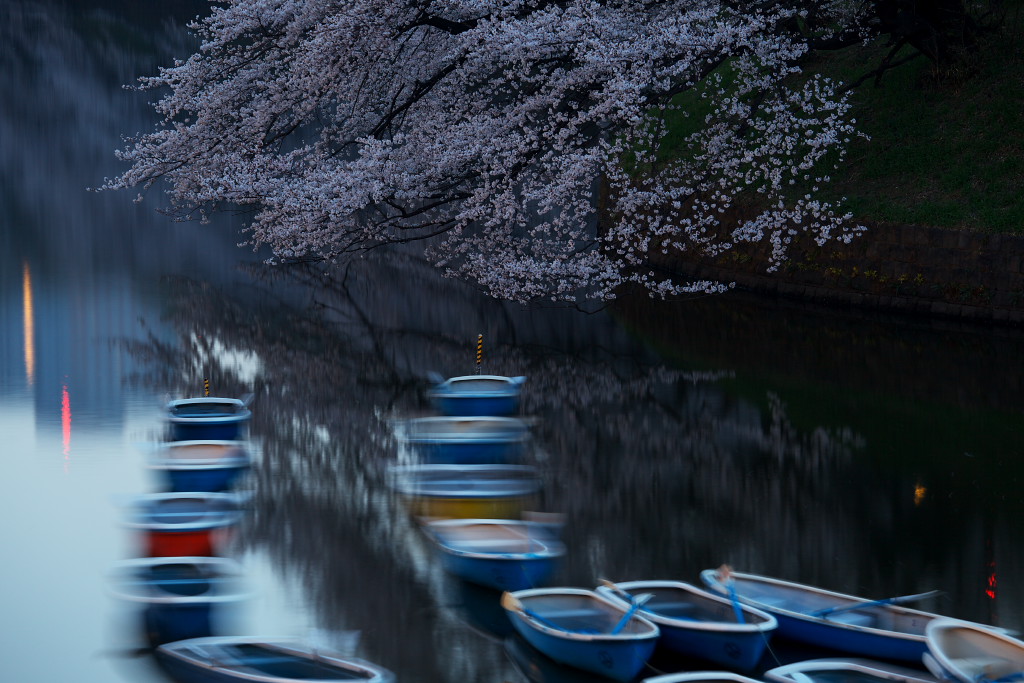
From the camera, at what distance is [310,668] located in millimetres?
4203

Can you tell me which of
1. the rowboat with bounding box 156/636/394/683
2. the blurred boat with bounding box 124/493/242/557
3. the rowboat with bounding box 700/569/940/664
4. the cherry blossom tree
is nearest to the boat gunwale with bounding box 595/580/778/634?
the rowboat with bounding box 700/569/940/664

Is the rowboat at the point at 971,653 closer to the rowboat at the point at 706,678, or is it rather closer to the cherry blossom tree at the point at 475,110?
the rowboat at the point at 706,678

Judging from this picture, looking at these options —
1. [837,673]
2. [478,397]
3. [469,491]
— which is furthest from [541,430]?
[837,673]

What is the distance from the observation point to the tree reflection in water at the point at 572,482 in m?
5.46

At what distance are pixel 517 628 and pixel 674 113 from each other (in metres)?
14.6

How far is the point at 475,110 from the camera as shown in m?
12.0

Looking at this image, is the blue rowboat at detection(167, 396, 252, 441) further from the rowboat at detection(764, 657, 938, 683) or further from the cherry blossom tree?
the rowboat at detection(764, 657, 938, 683)

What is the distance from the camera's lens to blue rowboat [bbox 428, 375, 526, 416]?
8.12 meters

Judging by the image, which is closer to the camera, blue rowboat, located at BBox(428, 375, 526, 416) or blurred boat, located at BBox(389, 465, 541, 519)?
blurred boat, located at BBox(389, 465, 541, 519)

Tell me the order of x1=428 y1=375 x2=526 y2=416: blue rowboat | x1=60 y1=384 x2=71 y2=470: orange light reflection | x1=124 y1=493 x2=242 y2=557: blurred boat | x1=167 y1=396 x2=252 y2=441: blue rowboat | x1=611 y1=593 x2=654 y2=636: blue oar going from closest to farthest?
x1=611 y1=593 x2=654 y2=636: blue oar
x1=124 y1=493 x2=242 y2=557: blurred boat
x1=167 y1=396 x2=252 y2=441: blue rowboat
x1=60 y1=384 x2=71 y2=470: orange light reflection
x1=428 y1=375 x2=526 y2=416: blue rowboat

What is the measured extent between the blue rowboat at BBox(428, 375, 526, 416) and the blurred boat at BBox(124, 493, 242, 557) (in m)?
2.20

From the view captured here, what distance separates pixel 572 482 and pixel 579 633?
8.64 ft

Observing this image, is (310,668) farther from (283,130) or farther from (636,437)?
(283,130)

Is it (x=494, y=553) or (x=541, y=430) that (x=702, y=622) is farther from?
(x=541, y=430)
